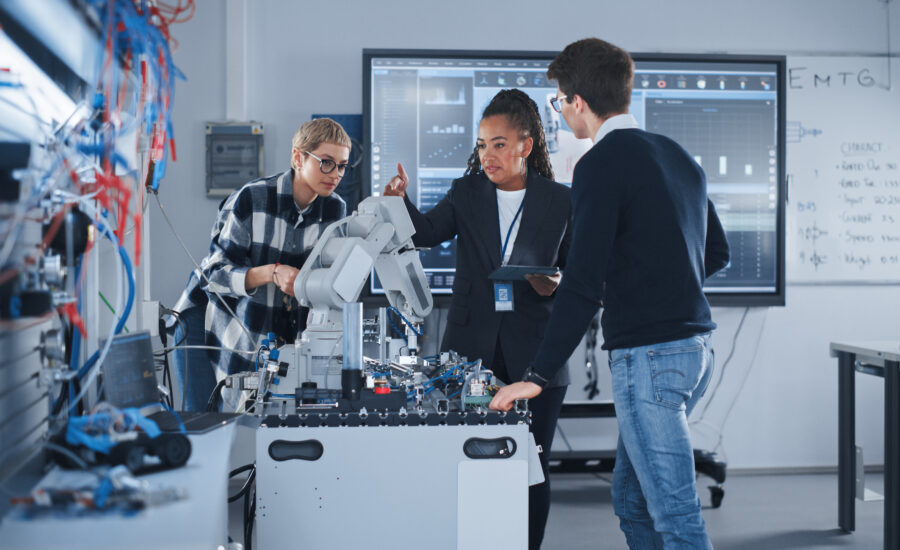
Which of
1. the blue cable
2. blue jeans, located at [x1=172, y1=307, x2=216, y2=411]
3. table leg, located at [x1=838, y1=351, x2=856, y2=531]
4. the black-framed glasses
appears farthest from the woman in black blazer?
table leg, located at [x1=838, y1=351, x2=856, y2=531]

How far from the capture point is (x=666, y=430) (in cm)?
156

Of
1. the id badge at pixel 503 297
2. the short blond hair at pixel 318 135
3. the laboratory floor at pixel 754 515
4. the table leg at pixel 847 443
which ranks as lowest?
the laboratory floor at pixel 754 515

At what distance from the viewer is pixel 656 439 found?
156 cm

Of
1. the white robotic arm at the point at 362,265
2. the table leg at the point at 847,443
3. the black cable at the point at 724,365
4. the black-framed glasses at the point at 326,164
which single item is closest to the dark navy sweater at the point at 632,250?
the white robotic arm at the point at 362,265

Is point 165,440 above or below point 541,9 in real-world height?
below

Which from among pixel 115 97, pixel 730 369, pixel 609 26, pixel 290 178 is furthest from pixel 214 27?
pixel 730 369

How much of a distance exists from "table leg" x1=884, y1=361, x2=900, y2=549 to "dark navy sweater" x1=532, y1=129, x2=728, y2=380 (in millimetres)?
1453

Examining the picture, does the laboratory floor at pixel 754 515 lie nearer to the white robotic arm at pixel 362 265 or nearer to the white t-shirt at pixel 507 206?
the white t-shirt at pixel 507 206

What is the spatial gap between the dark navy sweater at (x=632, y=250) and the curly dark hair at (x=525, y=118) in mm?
659

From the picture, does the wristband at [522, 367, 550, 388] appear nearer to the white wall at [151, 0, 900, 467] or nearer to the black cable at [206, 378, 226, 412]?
the black cable at [206, 378, 226, 412]

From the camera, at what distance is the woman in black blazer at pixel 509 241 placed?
83.9 inches

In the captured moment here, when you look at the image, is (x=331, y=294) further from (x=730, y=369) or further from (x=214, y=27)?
(x=730, y=369)

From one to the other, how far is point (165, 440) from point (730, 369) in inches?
128

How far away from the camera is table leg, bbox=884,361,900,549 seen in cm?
253
